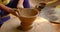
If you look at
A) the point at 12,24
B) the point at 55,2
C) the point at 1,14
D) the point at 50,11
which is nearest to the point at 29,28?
the point at 12,24

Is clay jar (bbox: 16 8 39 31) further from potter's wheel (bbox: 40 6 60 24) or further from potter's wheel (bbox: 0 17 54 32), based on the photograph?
potter's wheel (bbox: 40 6 60 24)

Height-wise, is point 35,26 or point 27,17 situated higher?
point 27,17

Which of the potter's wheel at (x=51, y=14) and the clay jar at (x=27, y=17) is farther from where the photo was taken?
the potter's wheel at (x=51, y=14)

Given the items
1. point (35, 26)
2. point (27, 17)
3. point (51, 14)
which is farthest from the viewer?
point (51, 14)

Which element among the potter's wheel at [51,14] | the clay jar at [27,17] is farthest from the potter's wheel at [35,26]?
the potter's wheel at [51,14]

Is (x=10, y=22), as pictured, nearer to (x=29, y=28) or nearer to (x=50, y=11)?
(x=29, y=28)

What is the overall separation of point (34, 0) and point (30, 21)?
165cm

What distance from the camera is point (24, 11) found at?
46.8 inches

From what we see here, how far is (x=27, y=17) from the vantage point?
108 centimetres

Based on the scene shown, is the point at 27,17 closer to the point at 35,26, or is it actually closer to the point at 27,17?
the point at 27,17

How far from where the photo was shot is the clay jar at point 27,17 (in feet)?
3.55

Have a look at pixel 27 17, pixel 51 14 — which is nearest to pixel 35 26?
pixel 27 17

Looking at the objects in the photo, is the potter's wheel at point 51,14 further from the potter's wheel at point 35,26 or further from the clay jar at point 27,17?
the clay jar at point 27,17

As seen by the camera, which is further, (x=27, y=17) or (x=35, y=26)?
(x=35, y=26)
